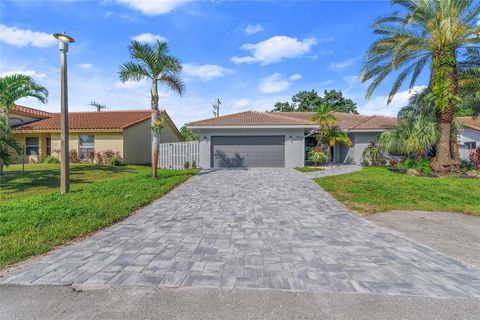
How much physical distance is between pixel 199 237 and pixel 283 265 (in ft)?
6.14

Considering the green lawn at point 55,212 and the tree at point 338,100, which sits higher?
the tree at point 338,100

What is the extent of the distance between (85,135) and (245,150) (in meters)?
13.0

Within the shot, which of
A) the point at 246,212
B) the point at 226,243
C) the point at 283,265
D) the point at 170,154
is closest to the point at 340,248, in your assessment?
the point at 283,265

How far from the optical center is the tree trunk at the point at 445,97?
1204 centimetres

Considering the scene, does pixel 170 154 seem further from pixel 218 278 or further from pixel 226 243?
pixel 218 278

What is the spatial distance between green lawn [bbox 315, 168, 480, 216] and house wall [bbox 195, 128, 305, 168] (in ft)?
→ 20.6

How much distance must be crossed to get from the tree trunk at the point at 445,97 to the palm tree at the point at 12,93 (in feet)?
62.8

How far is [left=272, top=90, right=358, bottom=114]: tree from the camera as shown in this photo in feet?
136

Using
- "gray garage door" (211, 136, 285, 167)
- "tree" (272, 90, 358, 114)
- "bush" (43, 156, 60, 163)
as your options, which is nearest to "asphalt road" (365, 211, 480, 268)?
"gray garage door" (211, 136, 285, 167)

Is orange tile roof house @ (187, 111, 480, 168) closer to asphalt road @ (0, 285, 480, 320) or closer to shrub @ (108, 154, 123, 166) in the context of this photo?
shrub @ (108, 154, 123, 166)

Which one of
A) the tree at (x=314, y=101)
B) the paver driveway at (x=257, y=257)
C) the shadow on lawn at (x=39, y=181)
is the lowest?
the paver driveway at (x=257, y=257)

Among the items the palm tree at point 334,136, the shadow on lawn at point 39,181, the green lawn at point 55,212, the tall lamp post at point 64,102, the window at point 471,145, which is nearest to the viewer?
the green lawn at point 55,212

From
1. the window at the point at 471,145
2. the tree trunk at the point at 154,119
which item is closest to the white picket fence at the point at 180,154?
the tree trunk at the point at 154,119

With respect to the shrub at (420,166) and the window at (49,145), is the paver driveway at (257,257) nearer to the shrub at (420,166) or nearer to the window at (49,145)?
the shrub at (420,166)
